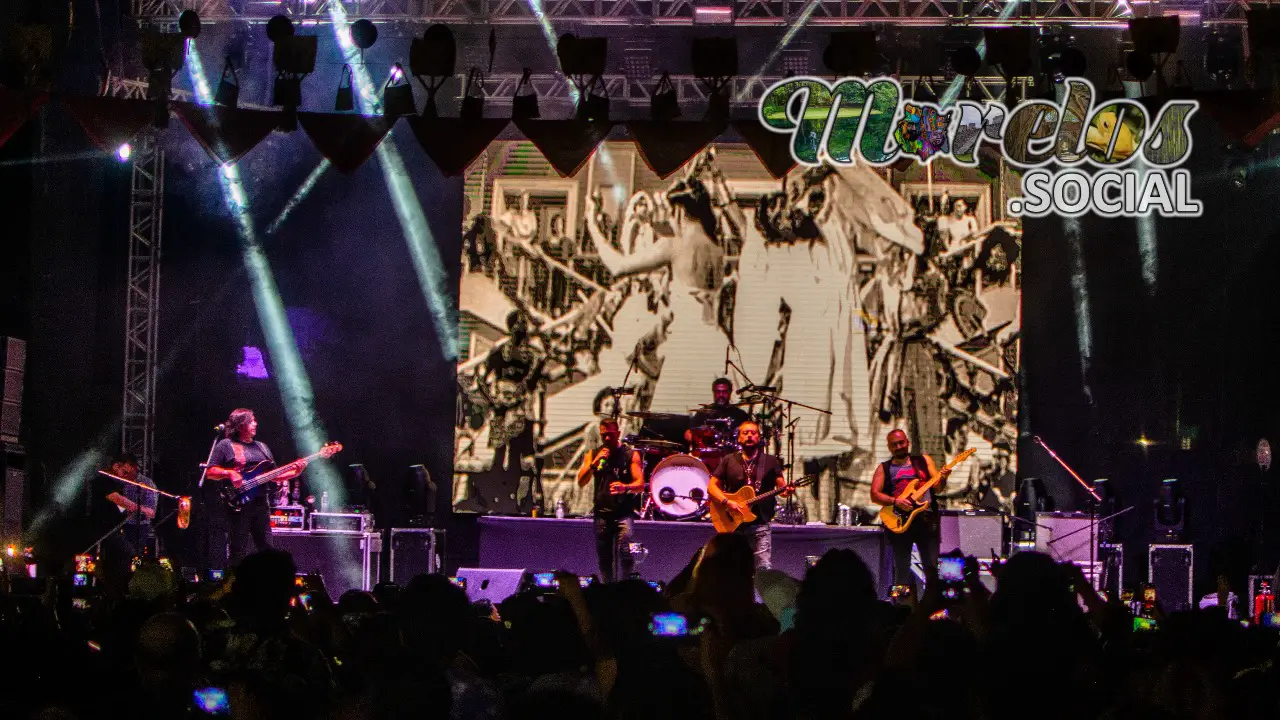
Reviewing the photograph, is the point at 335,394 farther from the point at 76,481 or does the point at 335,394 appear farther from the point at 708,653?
the point at 708,653

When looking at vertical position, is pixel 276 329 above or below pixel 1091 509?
above

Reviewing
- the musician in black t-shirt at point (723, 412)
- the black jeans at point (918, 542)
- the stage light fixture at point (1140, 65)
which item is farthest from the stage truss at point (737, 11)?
the black jeans at point (918, 542)

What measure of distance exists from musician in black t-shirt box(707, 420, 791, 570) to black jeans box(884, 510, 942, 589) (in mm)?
1002

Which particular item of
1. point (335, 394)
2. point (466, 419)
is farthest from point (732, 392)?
point (335, 394)

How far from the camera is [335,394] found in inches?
577

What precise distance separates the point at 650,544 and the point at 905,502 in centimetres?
286

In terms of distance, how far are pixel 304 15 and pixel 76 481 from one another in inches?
195

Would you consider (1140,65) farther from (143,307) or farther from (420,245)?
(143,307)

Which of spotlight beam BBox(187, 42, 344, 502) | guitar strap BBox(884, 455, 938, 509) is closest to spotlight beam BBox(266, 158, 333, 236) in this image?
spotlight beam BBox(187, 42, 344, 502)

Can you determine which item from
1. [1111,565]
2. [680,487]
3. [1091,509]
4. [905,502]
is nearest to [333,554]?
[680,487]

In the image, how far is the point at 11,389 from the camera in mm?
12297

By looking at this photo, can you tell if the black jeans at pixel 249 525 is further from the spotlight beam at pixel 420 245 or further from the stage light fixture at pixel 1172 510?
the stage light fixture at pixel 1172 510

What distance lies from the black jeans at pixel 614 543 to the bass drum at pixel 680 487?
149cm

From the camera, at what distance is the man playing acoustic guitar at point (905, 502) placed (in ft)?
34.9
